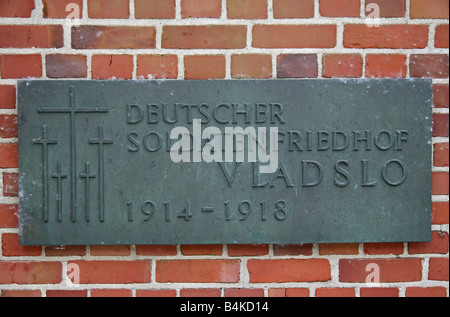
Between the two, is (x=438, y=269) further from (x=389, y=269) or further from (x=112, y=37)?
(x=112, y=37)

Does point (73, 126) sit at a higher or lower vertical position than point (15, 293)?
higher

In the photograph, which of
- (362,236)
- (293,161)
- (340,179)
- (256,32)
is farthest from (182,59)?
(362,236)

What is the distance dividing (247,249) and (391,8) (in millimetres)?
964

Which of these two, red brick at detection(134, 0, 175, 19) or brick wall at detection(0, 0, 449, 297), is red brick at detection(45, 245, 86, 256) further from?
red brick at detection(134, 0, 175, 19)

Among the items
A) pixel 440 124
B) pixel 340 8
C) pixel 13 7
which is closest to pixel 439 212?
pixel 440 124

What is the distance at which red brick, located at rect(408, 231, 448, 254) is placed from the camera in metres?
1.67

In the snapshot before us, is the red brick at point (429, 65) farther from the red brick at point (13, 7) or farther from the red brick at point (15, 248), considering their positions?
the red brick at point (15, 248)

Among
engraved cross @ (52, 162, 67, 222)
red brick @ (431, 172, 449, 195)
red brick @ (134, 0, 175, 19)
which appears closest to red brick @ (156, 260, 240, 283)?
engraved cross @ (52, 162, 67, 222)

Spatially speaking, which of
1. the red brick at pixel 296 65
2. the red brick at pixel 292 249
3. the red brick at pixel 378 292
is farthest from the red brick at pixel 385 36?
the red brick at pixel 378 292

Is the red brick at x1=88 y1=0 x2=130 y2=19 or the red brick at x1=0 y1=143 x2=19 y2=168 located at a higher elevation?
the red brick at x1=88 y1=0 x2=130 y2=19

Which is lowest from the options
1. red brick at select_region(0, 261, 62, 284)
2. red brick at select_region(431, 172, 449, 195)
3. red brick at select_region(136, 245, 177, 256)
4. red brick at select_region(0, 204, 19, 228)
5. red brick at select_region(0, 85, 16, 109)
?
red brick at select_region(0, 261, 62, 284)

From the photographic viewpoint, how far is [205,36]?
1621 millimetres

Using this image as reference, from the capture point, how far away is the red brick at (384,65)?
1.64m
